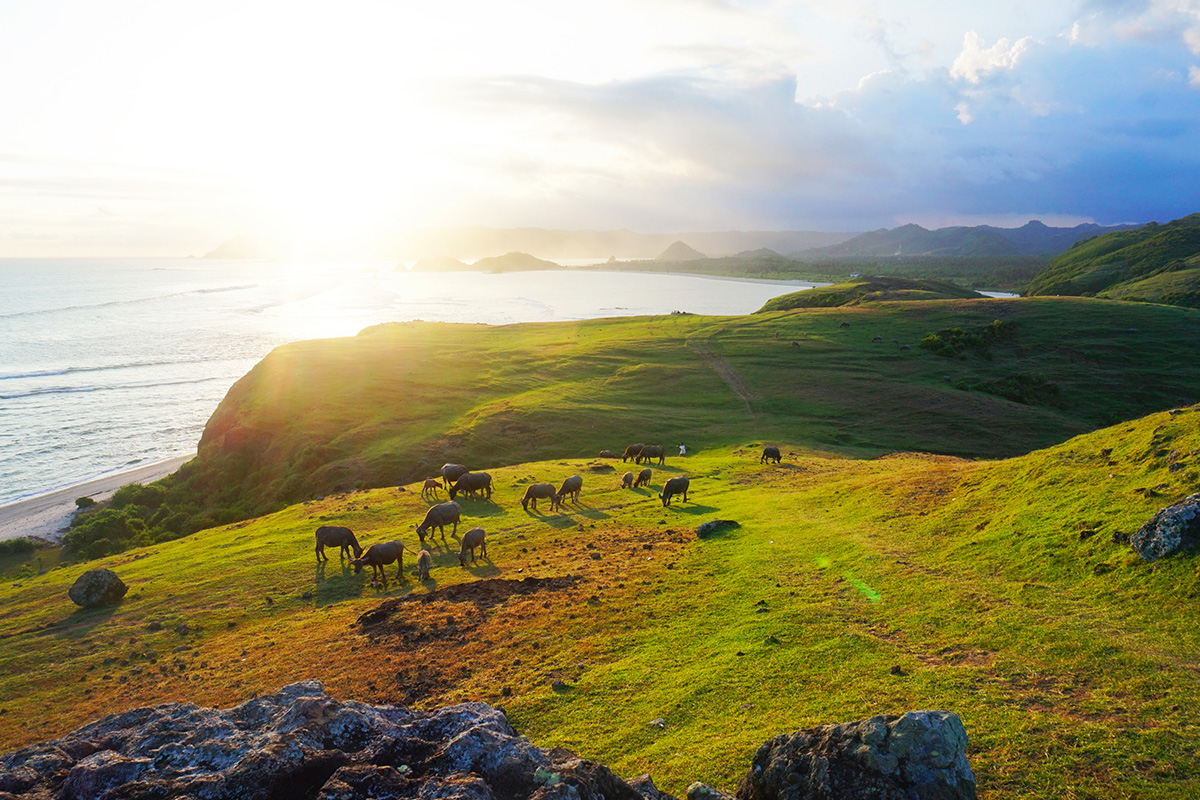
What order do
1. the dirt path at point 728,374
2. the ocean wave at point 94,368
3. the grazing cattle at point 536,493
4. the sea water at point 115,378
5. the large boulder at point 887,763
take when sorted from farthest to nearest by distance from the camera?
the ocean wave at point 94,368 < the dirt path at point 728,374 < the sea water at point 115,378 < the grazing cattle at point 536,493 < the large boulder at point 887,763

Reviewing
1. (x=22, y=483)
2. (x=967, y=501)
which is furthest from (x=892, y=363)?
(x=22, y=483)

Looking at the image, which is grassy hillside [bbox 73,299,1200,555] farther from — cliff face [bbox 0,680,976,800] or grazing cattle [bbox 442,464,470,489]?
cliff face [bbox 0,680,976,800]

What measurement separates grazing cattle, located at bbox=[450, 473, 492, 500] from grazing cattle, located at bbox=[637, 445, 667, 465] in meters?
14.0

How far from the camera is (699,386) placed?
76562 mm

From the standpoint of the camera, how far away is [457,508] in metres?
29.8

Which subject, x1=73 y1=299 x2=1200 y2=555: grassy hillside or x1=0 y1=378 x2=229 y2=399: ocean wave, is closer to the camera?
x1=73 y1=299 x2=1200 y2=555: grassy hillside

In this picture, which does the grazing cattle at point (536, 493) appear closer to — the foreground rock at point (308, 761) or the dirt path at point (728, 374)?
the foreground rock at point (308, 761)

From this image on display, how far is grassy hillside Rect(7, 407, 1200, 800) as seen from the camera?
458 inches

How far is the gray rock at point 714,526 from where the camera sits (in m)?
27.0

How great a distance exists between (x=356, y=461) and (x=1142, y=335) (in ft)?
347

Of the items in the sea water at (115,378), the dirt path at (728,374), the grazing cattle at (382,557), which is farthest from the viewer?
the dirt path at (728,374)

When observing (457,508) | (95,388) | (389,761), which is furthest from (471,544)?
(95,388)

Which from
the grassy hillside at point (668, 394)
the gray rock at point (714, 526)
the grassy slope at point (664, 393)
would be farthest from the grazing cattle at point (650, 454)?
the gray rock at point (714, 526)

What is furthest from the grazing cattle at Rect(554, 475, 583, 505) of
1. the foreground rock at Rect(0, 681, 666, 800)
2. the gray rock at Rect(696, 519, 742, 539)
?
the foreground rock at Rect(0, 681, 666, 800)
